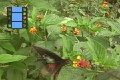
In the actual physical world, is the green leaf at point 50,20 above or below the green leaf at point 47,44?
above

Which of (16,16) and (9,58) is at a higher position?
(16,16)

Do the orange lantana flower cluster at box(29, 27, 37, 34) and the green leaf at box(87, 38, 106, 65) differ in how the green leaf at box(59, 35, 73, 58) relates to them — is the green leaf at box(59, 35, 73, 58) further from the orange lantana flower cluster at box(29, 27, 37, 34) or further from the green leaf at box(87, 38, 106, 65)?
the orange lantana flower cluster at box(29, 27, 37, 34)

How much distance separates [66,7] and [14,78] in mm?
2368

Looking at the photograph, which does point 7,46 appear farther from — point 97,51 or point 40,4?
point 97,51

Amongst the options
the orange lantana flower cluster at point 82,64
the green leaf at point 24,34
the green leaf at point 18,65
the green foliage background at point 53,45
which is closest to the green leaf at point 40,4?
the green foliage background at point 53,45

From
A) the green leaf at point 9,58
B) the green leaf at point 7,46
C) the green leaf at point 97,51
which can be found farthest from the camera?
the green leaf at point 7,46

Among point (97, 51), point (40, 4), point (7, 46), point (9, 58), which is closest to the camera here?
point (97, 51)

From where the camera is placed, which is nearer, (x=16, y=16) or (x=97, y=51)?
(x=97, y=51)

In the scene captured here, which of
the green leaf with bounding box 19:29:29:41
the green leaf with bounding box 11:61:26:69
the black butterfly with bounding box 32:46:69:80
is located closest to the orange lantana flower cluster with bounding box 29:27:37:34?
the green leaf with bounding box 19:29:29:41

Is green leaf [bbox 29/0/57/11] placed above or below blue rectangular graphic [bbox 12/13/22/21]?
above

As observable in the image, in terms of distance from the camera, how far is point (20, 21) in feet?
3.31

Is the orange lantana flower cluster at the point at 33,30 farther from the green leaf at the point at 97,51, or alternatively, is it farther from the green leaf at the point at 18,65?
the green leaf at the point at 97,51

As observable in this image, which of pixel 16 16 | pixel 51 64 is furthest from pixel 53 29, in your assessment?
pixel 51 64

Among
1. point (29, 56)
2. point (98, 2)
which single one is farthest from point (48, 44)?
point (98, 2)
